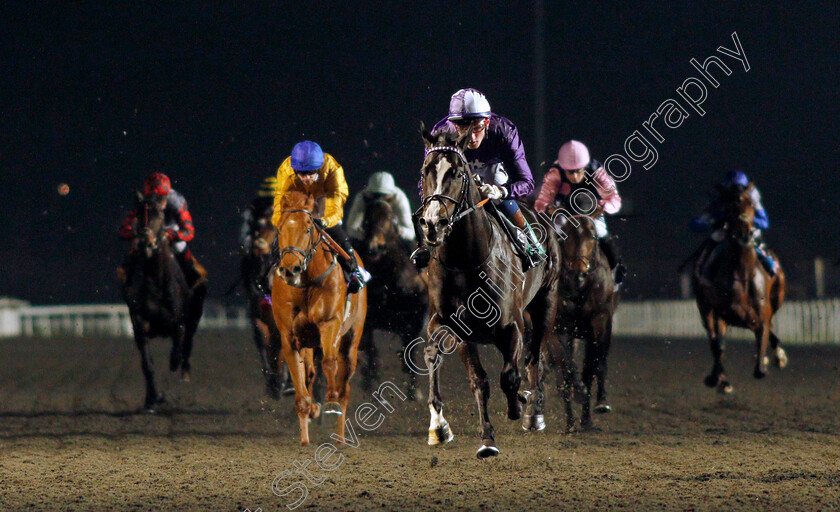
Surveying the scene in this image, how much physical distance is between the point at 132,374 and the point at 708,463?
1210 cm

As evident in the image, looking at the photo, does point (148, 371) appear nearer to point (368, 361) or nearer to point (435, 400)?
point (368, 361)

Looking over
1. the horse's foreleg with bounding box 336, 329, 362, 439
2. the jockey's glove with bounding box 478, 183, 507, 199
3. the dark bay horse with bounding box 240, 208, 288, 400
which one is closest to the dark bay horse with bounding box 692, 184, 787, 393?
the horse's foreleg with bounding box 336, 329, 362, 439

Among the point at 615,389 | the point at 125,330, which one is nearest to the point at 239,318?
the point at 125,330

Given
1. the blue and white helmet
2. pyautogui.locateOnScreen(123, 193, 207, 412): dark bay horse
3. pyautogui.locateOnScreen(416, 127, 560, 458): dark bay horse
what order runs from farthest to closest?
pyautogui.locateOnScreen(123, 193, 207, 412): dark bay horse → the blue and white helmet → pyautogui.locateOnScreen(416, 127, 560, 458): dark bay horse

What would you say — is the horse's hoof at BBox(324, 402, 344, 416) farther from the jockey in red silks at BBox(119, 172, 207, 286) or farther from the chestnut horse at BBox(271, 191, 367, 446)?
the jockey in red silks at BBox(119, 172, 207, 286)

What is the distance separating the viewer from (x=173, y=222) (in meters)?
11.0

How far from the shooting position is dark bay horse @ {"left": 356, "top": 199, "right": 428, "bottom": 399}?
10477 mm

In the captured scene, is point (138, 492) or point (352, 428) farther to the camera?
point (352, 428)

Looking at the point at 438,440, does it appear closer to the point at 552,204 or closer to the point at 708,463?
the point at 708,463

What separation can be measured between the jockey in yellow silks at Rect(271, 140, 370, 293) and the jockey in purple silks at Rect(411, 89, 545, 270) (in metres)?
1.53

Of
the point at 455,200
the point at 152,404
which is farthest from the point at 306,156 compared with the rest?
the point at 152,404

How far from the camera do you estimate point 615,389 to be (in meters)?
13.0

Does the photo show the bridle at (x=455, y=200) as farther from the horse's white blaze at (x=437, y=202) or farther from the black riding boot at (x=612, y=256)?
the black riding boot at (x=612, y=256)

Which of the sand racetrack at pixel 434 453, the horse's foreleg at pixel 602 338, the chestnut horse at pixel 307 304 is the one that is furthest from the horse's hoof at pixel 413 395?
the chestnut horse at pixel 307 304
